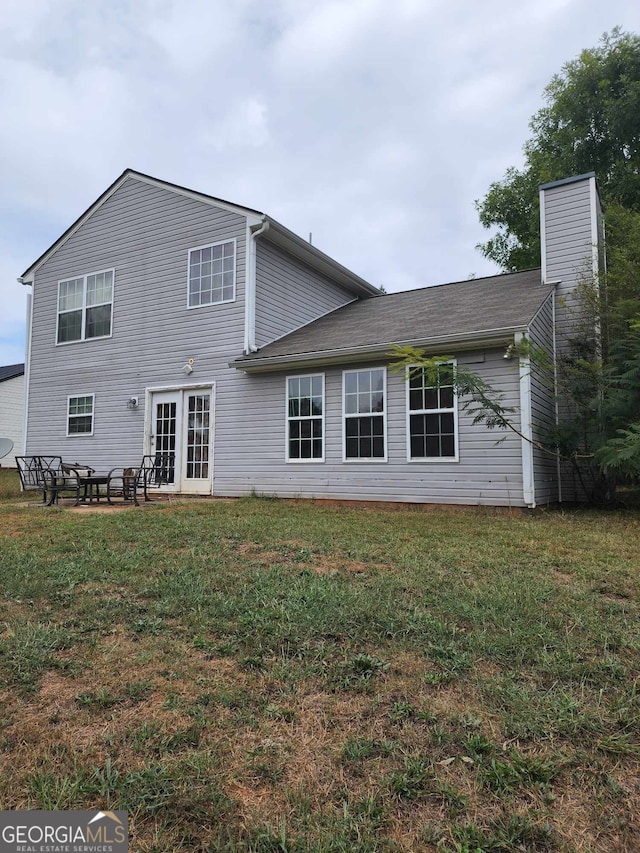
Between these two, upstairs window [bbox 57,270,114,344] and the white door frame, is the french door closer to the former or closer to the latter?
the white door frame

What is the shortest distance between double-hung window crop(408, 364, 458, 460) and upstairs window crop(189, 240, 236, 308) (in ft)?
14.8

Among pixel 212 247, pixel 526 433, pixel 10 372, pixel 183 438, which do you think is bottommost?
pixel 526 433

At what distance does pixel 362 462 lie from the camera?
931cm

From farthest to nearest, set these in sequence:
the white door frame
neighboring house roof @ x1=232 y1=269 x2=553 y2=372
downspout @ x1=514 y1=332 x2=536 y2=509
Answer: the white door frame < neighboring house roof @ x1=232 y1=269 x2=553 y2=372 < downspout @ x1=514 y1=332 x2=536 y2=509

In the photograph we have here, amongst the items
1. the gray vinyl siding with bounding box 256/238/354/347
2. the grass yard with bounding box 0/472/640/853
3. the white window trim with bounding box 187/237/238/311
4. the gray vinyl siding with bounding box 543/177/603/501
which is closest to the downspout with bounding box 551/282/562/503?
the gray vinyl siding with bounding box 543/177/603/501

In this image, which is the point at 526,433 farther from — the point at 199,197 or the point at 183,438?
the point at 199,197

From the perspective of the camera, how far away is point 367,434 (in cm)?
930

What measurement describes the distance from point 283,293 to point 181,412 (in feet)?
11.3

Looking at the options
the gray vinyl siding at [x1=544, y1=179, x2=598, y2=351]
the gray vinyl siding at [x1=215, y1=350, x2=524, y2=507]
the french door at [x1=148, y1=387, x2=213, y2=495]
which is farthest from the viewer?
the french door at [x1=148, y1=387, x2=213, y2=495]

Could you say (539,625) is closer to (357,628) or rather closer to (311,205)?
(357,628)

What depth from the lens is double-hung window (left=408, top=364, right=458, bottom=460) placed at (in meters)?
8.53

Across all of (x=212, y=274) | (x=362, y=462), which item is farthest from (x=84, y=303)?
(x=362, y=462)

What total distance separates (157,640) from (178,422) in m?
9.01

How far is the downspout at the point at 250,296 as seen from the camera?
10695 millimetres
